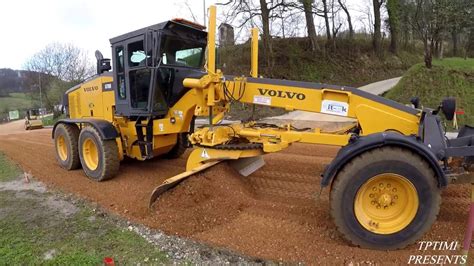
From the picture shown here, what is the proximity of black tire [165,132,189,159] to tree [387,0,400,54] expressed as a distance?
18758 millimetres

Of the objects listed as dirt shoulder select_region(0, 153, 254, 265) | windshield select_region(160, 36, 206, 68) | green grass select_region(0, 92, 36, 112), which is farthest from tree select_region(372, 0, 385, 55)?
green grass select_region(0, 92, 36, 112)

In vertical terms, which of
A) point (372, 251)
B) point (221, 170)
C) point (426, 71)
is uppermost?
point (426, 71)

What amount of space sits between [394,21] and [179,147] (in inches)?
903

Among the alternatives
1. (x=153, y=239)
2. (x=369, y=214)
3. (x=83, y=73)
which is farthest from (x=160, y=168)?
(x=83, y=73)

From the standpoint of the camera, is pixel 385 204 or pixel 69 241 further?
pixel 69 241

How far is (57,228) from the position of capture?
4676mm

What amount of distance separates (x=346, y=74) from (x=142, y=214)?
23.3 metres

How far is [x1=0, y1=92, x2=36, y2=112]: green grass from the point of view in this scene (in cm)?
5303

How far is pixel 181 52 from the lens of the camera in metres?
6.50

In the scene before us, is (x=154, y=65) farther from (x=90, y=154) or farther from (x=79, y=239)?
(x=79, y=239)

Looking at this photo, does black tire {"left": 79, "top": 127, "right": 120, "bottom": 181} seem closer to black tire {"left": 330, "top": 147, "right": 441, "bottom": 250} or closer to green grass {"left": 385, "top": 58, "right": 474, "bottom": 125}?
black tire {"left": 330, "top": 147, "right": 441, "bottom": 250}

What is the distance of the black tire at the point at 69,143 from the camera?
25.1ft

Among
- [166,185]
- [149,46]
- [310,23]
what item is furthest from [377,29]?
[166,185]

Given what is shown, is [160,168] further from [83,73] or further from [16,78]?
[16,78]
